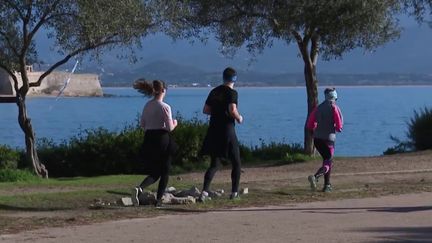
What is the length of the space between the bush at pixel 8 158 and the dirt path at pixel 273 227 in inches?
395

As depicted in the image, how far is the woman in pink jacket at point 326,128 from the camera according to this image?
1506 centimetres

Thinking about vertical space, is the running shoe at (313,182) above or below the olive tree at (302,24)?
below

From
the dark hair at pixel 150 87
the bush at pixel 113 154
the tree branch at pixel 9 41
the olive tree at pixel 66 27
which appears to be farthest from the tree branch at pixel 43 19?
the dark hair at pixel 150 87

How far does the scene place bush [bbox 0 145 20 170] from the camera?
21750 millimetres

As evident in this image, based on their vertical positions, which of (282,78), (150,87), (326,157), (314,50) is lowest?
(326,157)

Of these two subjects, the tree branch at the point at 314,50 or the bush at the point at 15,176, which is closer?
the bush at the point at 15,176

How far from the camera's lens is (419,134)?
26172 mm

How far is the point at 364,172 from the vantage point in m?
18.5

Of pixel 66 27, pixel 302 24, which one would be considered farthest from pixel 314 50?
pixel 66 27

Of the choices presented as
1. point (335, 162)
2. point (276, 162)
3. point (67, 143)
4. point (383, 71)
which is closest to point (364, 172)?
point (335, 162)

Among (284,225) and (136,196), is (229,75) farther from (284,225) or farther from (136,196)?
(284,225)

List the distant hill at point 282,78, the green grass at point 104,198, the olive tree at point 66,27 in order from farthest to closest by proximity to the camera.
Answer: the distant hill at point 282,78, the olive tree at point 66,27, the green grass at point 104,198

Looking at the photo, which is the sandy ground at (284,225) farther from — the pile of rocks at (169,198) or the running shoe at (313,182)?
the running shoe at (313,182)

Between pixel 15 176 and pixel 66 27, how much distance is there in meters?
3.06
